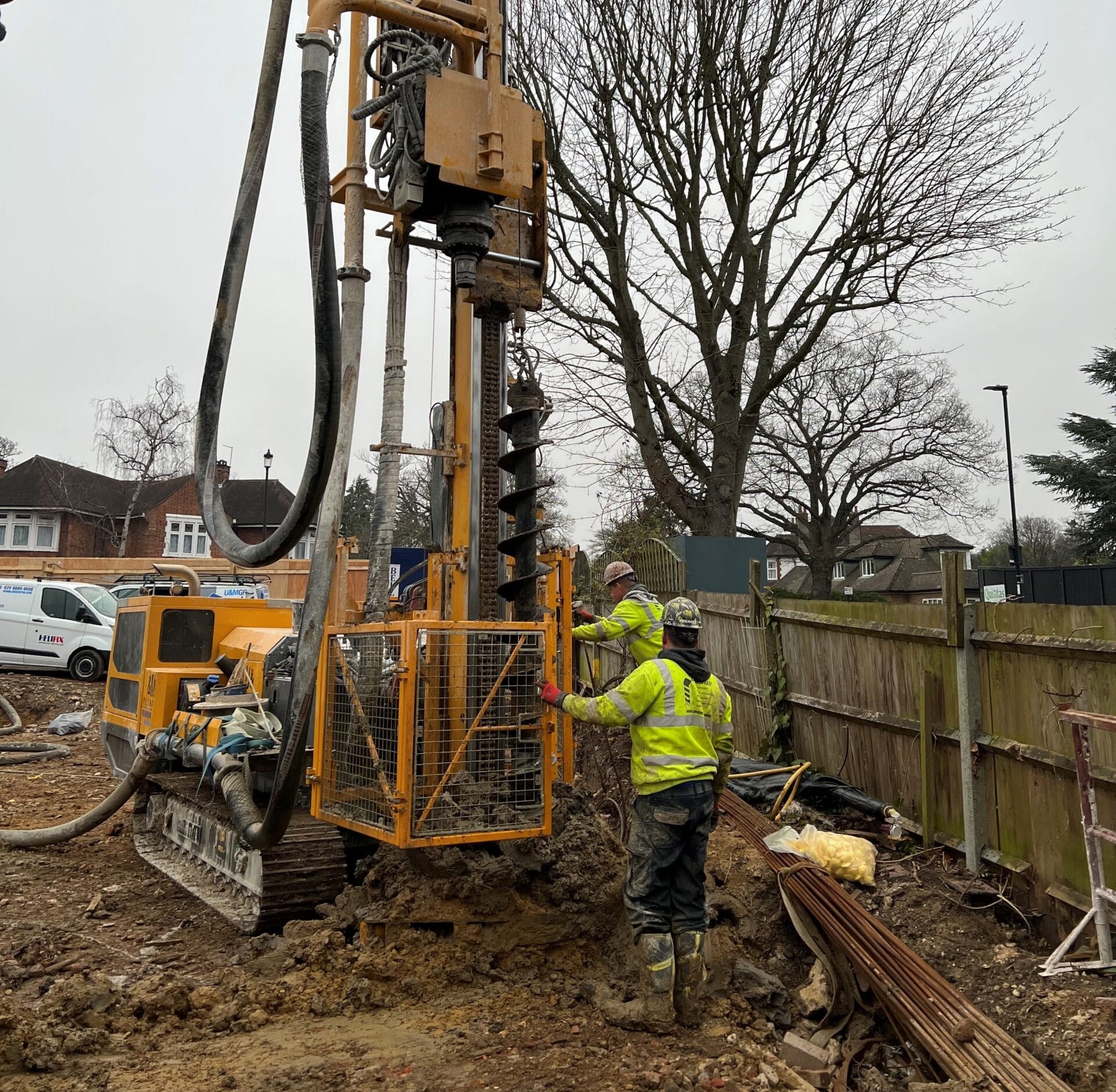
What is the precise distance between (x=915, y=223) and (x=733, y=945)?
11061 millimetres

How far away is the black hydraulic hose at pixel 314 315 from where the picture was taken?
14.1ft

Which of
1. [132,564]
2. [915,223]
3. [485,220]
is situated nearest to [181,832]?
[485,220]

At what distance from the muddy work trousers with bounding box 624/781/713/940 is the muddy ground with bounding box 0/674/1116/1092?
14.6 inches

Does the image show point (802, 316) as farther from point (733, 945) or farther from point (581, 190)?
point (733, 945)

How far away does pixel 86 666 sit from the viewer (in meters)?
18.7

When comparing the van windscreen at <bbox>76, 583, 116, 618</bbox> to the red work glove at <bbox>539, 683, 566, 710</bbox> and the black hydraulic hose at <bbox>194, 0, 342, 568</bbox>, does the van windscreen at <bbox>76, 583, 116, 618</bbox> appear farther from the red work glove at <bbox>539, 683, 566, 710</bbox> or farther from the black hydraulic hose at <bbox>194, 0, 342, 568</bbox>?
the red work glove at <bbox>539, 683, 566, 710</bbox>

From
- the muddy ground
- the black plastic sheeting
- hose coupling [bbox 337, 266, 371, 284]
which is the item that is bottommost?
the muddy ground

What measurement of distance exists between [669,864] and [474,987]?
1.13 metres

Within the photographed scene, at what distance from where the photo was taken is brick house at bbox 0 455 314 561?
138 ft

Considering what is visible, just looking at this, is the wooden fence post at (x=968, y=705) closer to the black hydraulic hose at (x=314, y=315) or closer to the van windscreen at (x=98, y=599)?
the black hydraulic hose at (x=314, y=315)

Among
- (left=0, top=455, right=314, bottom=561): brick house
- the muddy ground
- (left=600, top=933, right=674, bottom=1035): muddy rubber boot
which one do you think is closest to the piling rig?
the muddy ground

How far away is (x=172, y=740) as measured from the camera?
296 inches

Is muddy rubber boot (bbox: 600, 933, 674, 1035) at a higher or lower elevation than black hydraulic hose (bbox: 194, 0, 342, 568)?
lower

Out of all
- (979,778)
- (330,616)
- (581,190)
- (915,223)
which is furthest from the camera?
(581,190)
